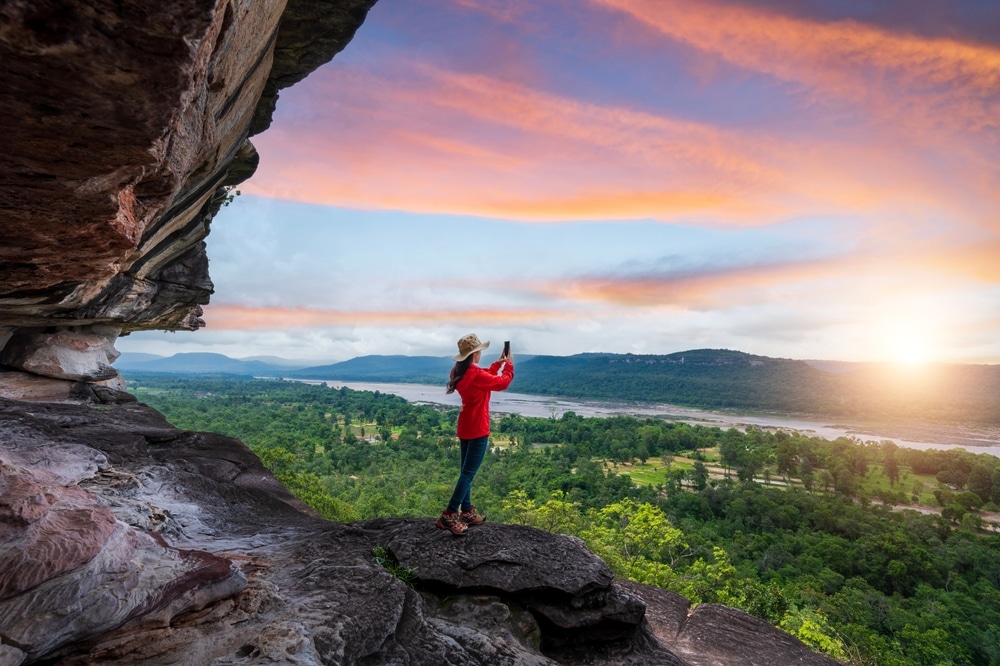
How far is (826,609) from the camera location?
28.7 m

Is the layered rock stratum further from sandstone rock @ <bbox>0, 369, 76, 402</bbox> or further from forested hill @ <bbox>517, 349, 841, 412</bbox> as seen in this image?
forested hill @ <bbox>517, 349, 841, 412</bbox>

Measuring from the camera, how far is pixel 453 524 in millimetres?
6629

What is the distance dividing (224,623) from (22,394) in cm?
1375

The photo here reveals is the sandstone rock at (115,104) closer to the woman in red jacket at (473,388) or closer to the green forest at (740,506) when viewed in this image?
the woman in red jacket at (473,388)

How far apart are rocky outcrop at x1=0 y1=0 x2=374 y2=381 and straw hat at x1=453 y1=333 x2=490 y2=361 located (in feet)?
11.7

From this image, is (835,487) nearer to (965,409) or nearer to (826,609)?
(826,609)

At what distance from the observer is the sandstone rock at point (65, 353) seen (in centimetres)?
1380

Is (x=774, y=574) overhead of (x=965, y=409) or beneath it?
beneath

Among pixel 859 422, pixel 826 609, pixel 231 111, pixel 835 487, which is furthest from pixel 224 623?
pixel 859 422

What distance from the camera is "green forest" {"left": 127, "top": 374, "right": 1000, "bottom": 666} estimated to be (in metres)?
23.6

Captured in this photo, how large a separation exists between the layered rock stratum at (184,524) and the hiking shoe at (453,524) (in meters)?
0.14

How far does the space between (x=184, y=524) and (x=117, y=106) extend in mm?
6372

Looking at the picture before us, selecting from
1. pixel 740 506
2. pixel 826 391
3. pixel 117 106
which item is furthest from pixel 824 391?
pixel 117 106

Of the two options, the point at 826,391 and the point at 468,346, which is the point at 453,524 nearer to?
the point at 468,346
